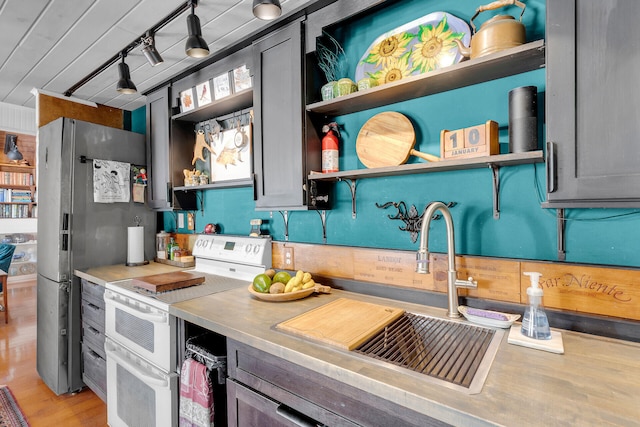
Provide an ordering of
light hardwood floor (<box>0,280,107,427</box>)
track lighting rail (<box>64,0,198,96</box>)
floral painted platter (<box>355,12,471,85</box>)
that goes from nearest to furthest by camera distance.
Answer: floral painted platter (<box>355,12,471,85</box>) → track lighting rail (<box>64,0,198,96</box>) → light hardwood floor (<box>0,280,107,427</box>)

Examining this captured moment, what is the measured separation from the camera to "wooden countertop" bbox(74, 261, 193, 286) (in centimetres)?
222

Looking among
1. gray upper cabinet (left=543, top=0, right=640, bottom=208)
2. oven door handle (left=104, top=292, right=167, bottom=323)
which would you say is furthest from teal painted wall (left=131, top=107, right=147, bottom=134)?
gray upper cabinet (left=543, top=0, right=640, bottom=208)

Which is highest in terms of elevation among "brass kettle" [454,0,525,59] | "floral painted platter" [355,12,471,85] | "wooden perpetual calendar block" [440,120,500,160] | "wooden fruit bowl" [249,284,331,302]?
"floral painted platter" [355,12,471,85]

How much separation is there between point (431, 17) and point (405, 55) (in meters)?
0.18

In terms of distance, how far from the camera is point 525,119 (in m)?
1.15

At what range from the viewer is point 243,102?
2.18m

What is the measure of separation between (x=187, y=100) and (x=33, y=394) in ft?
8.16

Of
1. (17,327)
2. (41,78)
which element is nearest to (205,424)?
(41,78)

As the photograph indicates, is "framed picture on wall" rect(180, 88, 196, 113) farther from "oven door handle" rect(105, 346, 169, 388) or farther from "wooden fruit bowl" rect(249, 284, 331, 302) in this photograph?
"oven door handle" rect(105, 346, 169, 388)

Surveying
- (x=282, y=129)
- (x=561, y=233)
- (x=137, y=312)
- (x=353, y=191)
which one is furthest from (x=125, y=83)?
(x=561, y=233)

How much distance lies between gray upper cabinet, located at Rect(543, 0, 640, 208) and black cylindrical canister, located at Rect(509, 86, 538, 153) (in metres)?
0.12

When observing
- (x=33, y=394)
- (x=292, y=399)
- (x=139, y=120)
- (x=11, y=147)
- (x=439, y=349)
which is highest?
(x=11, y=147)

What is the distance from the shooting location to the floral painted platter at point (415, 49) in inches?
54.6

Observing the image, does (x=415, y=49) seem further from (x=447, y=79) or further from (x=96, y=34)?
(x=96, y=34)
